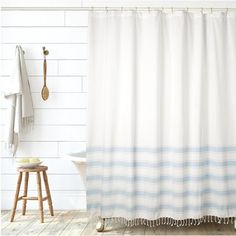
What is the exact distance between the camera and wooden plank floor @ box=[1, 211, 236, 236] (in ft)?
12.1

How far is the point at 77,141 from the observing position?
4.56 metres

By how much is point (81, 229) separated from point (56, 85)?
158 centimetres

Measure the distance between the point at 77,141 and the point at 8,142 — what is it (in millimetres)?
719

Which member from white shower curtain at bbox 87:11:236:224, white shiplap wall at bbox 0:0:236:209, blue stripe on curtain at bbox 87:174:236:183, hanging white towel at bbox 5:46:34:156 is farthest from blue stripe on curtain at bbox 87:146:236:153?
hanging white towel at bbox 5:46:34:156

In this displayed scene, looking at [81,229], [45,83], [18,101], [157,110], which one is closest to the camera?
[157,110]

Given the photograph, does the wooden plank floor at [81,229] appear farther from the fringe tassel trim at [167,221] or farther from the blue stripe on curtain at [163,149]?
the blue stripe on curtain at [163,149]

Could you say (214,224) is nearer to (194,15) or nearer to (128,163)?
(128,163)

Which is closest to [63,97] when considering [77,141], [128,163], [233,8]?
[77,141]

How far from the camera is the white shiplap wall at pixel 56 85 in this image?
4.55 m

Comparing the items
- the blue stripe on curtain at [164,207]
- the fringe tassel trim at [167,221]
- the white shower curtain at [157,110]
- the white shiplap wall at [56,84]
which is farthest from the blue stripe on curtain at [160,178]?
the white shiplap wall at [56,84]

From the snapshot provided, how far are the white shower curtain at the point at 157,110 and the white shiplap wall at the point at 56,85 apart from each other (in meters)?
0.92

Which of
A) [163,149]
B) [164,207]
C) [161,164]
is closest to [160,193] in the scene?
[164,207]

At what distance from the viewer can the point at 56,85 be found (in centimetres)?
455

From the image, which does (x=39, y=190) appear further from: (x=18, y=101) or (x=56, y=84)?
(x=56, y=84)
